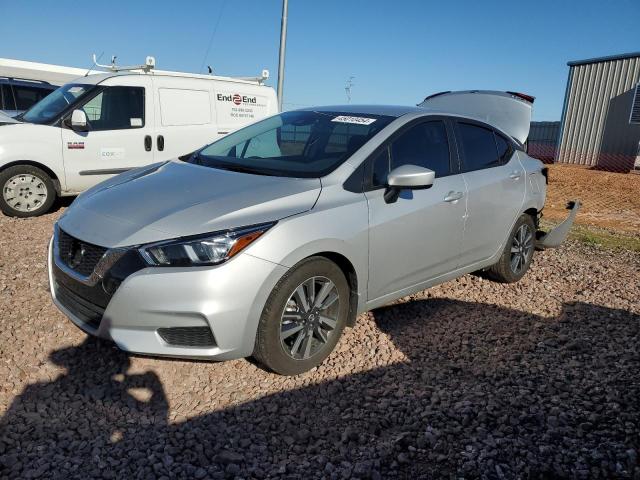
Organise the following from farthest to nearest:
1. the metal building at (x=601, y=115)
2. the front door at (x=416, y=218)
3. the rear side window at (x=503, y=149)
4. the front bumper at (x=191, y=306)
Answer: the metal building at (x=601, y=115) < the rear side window at (x=503, y=149) < the front door at (x=416, y=218) < the front bumper at (x=191, y=306)

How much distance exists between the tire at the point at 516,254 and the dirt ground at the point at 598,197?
14.9ft

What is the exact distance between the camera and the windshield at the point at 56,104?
688cm

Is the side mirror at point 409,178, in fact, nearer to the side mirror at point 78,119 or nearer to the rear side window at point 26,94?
the side mirror at point 78,119

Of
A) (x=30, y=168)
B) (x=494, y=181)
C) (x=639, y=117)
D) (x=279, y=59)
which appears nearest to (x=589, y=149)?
(x=639, y=117)

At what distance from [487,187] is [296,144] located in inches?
67.1

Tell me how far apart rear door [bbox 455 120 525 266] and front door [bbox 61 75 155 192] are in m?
4.84

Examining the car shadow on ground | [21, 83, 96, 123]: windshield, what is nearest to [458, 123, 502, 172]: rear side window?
the car shadow on ground

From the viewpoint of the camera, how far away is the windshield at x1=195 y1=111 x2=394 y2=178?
3.51 m

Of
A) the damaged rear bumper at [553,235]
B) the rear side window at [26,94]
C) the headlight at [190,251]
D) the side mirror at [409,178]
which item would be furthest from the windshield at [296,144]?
the rear side window at [26,94]

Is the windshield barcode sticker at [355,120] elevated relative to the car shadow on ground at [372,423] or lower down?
elevated

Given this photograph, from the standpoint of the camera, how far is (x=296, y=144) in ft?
12.8

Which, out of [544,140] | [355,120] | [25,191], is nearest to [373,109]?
[355,120]

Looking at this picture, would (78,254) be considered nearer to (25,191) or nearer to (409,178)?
(409,178)

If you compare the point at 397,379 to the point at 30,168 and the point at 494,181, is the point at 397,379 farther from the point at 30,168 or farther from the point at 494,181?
the point at 30,168
